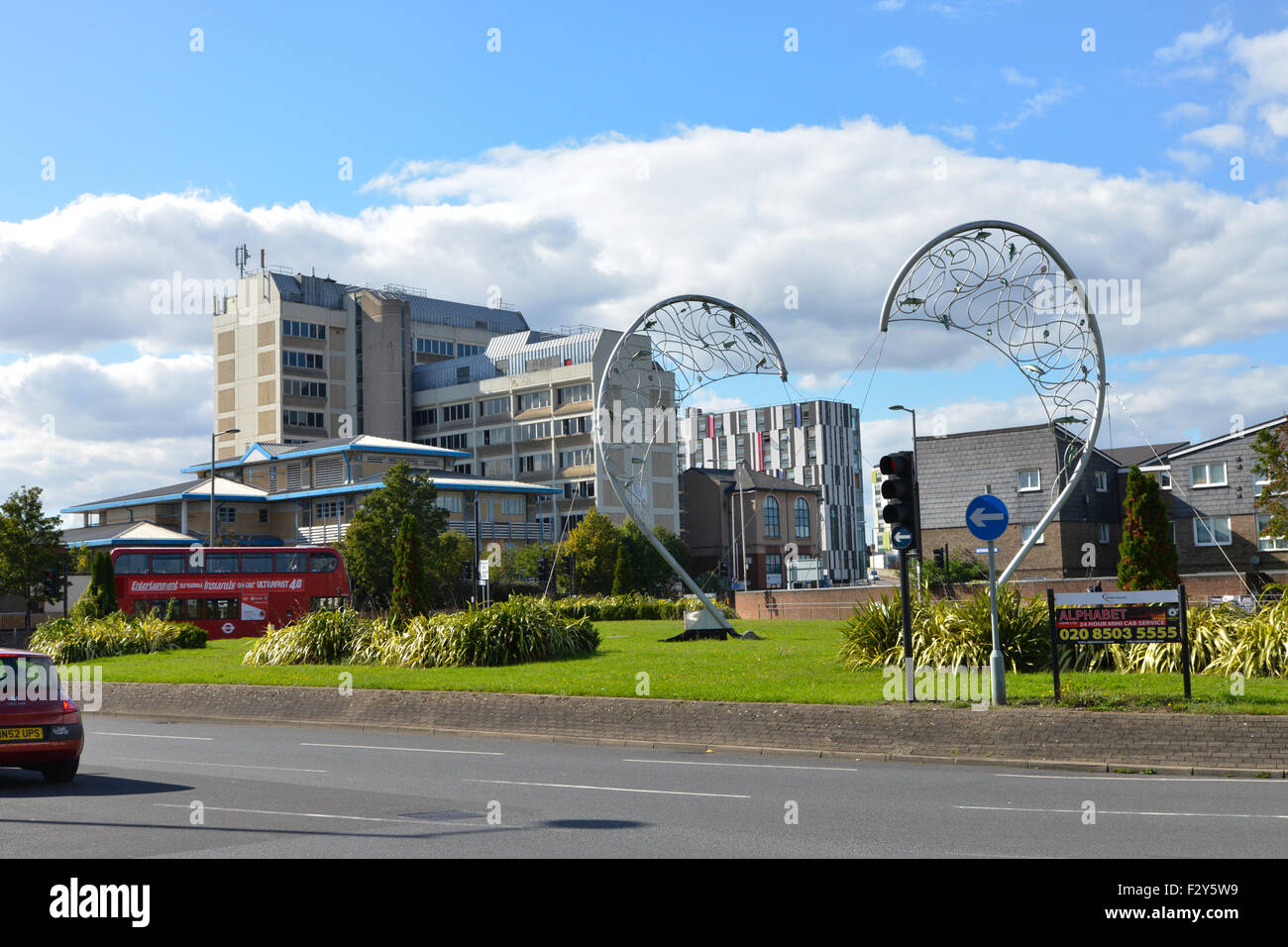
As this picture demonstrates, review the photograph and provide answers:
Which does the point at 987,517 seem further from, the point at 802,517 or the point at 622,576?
the point at 802,517

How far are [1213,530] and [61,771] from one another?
58.8 m

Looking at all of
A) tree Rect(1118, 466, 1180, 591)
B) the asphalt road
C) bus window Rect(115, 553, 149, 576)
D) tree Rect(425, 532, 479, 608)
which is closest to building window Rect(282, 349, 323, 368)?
tree Rect(425, 532, 479, 608)

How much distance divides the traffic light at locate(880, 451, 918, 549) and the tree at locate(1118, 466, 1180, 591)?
839 centimetres

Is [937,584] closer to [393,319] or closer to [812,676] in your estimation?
[812,676]

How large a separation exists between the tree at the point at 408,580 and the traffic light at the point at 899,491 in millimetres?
17025

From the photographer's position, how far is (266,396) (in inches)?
4350

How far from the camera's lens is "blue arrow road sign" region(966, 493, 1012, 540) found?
16.2 m

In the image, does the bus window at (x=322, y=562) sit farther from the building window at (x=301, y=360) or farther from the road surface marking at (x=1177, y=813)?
the building window at (x=301, y=360)

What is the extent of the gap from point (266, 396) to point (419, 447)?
26.0 meters

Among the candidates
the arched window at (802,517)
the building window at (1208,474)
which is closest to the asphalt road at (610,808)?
the building window at (1208,474)

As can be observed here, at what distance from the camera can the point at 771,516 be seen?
385ft

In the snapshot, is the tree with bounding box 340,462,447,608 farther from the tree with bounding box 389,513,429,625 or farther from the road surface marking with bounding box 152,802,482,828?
the road surface marking with bounding box 152,802,482,828

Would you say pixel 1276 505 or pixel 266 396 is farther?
pixel 266 396
